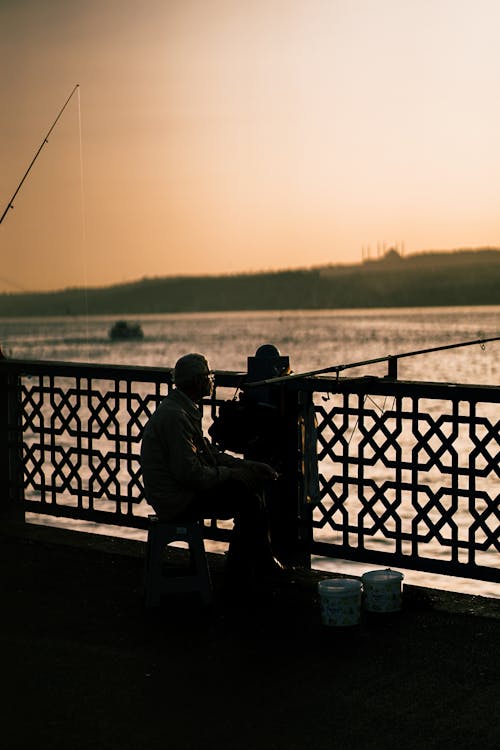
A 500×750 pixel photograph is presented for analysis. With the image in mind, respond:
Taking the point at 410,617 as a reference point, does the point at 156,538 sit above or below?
above

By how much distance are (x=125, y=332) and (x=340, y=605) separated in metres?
126

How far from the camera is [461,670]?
447cm

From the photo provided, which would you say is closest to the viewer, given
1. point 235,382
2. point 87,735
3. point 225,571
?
point 87,735

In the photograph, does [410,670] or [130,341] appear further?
[130,341]

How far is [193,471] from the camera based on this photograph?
5363 millimetres

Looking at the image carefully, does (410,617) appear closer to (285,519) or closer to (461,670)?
(461,670)

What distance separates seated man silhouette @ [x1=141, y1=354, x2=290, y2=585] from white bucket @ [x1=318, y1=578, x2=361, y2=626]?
0.66 metres

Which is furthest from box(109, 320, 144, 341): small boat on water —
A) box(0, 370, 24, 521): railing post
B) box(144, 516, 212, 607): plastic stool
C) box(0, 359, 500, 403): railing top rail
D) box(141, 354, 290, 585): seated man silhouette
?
box(144, 516, 212, 607): plastic stool

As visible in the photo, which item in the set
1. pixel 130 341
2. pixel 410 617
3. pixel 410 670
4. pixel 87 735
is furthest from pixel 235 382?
pixel 130 341

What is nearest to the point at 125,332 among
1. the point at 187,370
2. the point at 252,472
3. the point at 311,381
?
the point at 311,381

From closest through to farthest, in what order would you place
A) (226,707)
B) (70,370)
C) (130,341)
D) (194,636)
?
(226,707), (194,636), (70,370), (130,341)

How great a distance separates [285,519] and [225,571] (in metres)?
0.46

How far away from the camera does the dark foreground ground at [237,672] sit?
3.85 m

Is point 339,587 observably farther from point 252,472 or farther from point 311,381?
point 311,381
